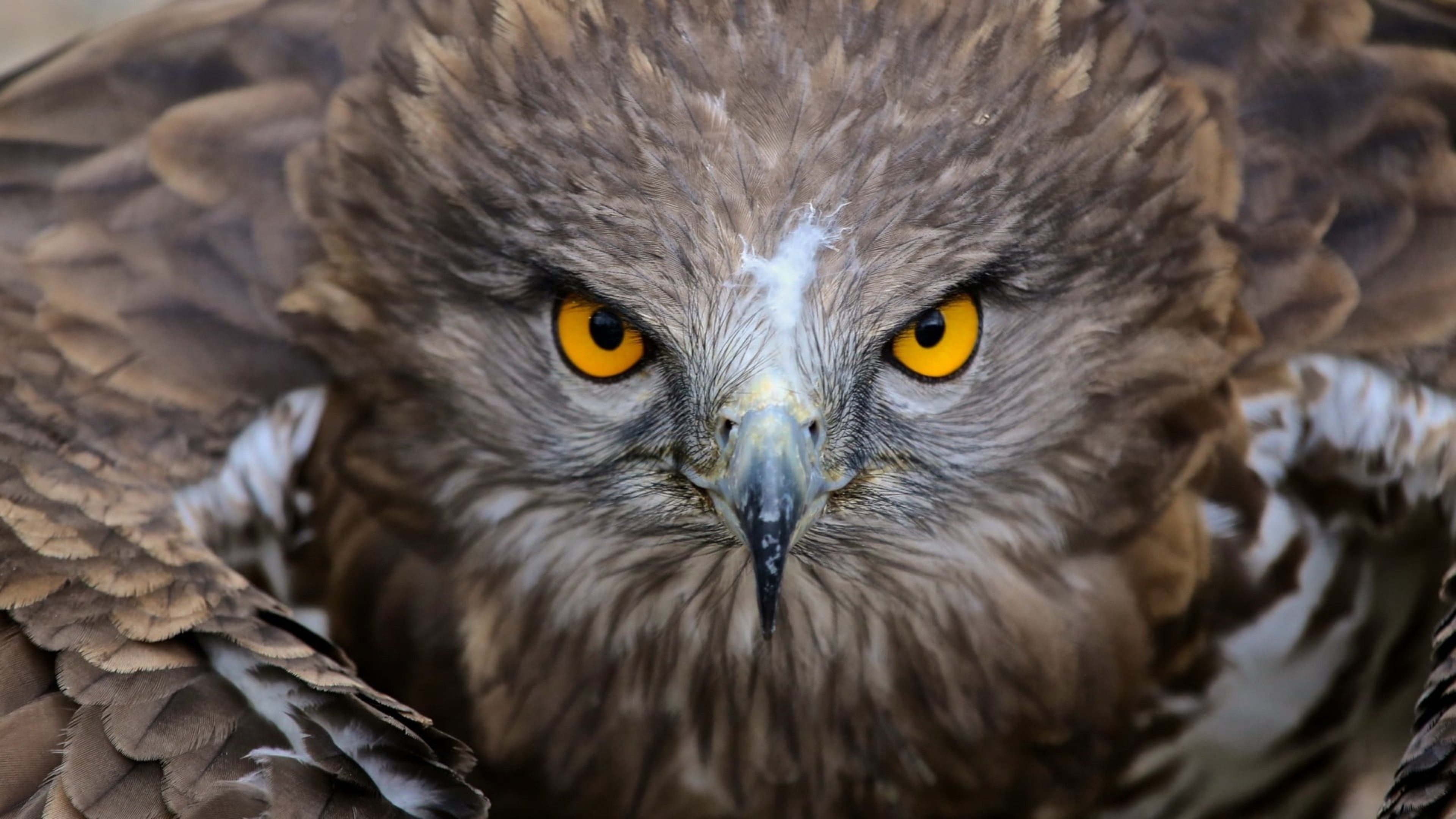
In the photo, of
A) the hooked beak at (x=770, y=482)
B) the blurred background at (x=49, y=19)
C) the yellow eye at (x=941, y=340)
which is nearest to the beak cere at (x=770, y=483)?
the hooked beak at (x=770, y=482)

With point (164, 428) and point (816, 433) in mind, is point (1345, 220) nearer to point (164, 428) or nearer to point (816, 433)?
point (816, 433)

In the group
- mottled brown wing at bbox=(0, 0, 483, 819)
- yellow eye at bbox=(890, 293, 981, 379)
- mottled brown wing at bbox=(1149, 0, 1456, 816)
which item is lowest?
mottled brown wing at bbox=(0, 0, 483, 819)

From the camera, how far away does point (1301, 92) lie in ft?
12.4

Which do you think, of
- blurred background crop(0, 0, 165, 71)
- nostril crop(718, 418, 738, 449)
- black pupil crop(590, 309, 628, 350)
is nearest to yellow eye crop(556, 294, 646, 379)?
black pupil crop(590, 309, 628, 350)

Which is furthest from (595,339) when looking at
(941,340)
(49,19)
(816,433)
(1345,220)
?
(49,19)

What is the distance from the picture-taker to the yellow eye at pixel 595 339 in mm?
3213

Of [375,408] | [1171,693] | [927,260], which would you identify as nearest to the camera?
[927,260]

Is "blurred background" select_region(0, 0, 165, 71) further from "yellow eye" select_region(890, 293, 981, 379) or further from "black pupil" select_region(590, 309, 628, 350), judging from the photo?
"yellow eye" select_region(890, 293, 981, 379)

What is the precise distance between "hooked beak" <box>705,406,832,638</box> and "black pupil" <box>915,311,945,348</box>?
316 mm

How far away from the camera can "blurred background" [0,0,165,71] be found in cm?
701

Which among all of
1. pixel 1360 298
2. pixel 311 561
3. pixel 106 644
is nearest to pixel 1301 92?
pixel 1360 298

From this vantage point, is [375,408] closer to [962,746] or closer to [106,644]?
[106,644]

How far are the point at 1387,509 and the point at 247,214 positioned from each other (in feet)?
7.88

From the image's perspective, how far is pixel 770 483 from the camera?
288 centimetres
